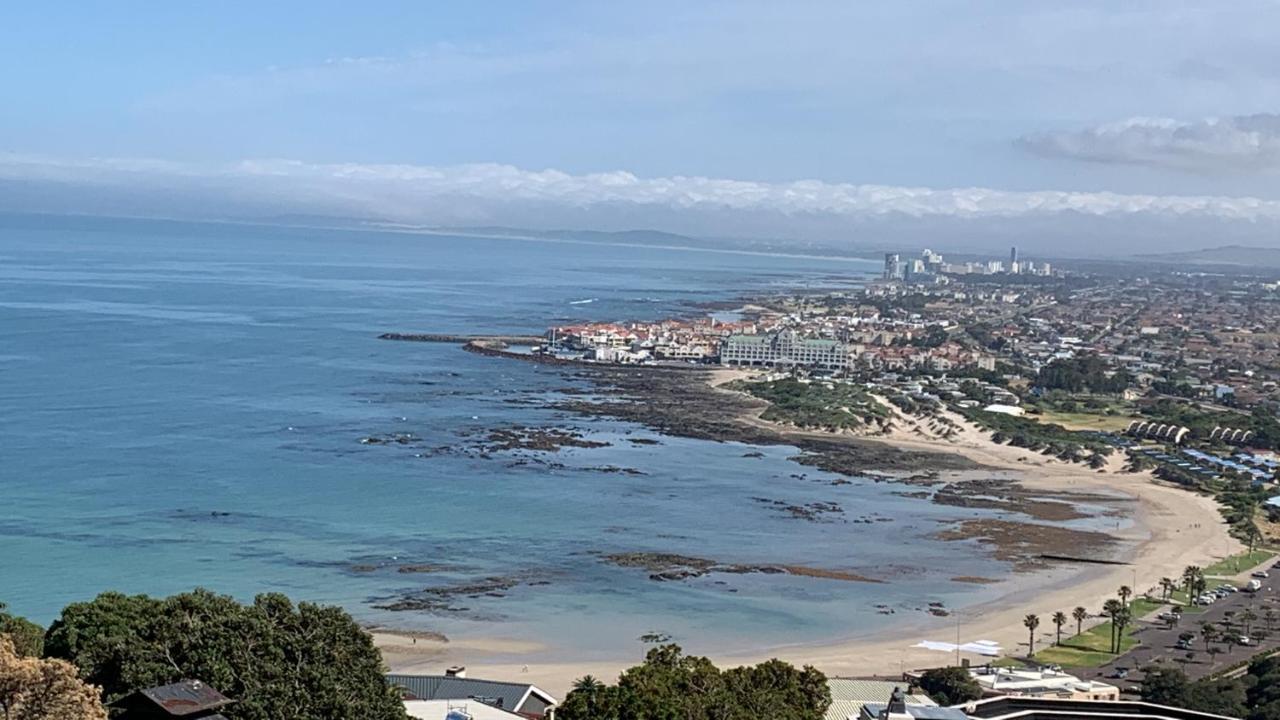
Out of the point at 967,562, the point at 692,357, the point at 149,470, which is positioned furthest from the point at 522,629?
the point at 692,357

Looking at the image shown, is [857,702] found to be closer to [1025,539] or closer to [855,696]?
[855,696]

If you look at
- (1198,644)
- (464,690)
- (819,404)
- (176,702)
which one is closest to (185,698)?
(176,702)

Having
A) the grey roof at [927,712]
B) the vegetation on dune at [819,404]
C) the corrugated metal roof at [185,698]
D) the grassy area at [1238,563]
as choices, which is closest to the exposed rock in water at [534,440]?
the vegetation on dune at [819,404]

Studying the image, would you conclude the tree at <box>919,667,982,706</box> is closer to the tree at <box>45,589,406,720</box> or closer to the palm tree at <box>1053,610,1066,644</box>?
the palm tree at <box>1053,610,1066,644</box>

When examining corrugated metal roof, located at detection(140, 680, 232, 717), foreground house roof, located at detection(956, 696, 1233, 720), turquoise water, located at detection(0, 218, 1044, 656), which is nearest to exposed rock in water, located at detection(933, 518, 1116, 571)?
turquoise water, located at detection(0, 218, 1044, 656)

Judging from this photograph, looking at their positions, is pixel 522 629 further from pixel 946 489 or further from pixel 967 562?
pixel 946 489

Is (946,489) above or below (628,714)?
below
